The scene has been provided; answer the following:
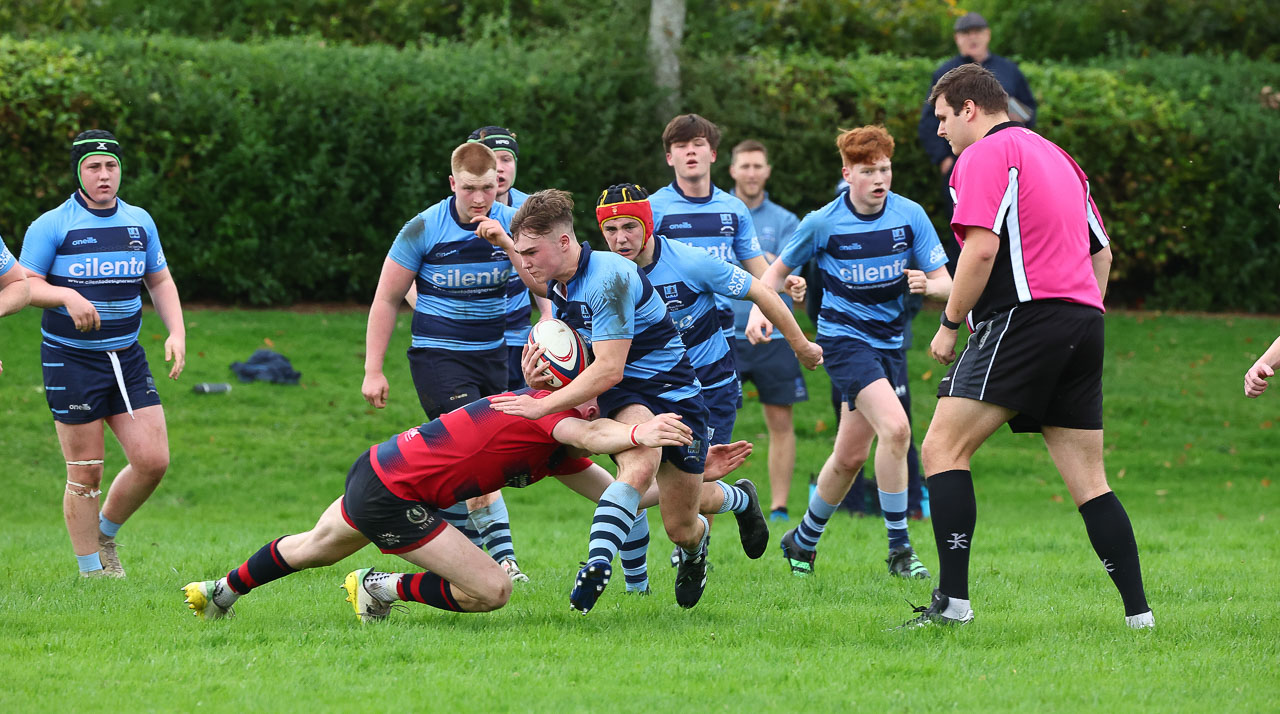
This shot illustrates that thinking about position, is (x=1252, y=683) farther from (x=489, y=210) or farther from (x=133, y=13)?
(x=133, y=13)

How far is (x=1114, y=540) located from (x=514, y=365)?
3917 millimetres

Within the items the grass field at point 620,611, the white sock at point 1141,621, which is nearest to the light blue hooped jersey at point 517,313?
the grass field at point 620,611

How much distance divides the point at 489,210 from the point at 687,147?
1.31m

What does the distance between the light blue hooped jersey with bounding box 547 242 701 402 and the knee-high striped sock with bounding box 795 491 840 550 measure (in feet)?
5.69

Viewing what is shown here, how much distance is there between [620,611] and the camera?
623 centimetres

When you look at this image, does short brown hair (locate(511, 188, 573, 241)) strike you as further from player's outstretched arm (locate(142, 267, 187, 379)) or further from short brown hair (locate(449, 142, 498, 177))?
player's outstretched arm (locate(142, 267, 187, 379))

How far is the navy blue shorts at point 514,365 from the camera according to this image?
802cm

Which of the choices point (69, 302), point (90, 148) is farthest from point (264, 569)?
point (90, 148)

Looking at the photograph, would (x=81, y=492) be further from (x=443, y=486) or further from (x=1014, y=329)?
(x=1014, y=329)

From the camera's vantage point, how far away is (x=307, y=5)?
1911 cm

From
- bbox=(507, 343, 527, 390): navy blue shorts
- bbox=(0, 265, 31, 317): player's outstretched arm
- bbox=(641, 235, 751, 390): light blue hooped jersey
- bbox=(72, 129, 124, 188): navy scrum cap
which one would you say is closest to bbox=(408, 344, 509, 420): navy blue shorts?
bbox=(507, 343, 527, 390): navy blue shorts

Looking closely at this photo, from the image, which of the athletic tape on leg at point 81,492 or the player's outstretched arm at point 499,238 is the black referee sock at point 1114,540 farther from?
the athletic tape on leg at point 81,492

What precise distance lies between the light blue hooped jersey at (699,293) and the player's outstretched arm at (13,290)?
2976 millimetres

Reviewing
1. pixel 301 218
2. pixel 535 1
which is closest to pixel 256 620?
pixel 301 218
